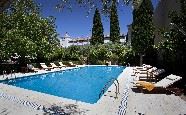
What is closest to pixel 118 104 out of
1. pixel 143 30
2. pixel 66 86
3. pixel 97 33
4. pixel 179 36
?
pixel 179 36

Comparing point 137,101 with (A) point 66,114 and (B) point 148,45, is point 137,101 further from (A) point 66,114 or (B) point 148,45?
(B) point 148,45

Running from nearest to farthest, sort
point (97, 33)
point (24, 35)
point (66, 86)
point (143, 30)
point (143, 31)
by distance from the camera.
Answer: point (66, 86) → point (24, 35) → point (143, 31) → point (143, 30) → point (97, 33)

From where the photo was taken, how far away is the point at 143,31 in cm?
4331

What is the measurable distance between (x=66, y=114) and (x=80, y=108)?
3.68ft

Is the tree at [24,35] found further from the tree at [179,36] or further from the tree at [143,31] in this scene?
the tree at [143,31]

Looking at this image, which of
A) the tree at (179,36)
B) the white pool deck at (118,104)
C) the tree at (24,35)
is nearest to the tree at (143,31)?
the tree at (24,35)

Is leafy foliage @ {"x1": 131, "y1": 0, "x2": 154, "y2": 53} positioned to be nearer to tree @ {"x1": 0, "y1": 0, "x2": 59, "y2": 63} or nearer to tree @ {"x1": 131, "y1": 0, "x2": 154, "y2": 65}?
tree @ {"x1": 131, "y1": 0, "x2": 154, "y2": 65}

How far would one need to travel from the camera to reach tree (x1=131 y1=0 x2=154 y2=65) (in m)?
43.0

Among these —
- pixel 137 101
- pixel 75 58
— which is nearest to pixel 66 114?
pixel 137 101

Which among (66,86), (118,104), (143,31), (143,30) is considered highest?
(143,30)

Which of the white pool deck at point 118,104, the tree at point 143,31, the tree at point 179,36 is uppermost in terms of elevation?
the tree at point 143,31

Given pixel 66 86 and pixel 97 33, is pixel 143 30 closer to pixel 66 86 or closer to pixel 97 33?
pixel 97 33

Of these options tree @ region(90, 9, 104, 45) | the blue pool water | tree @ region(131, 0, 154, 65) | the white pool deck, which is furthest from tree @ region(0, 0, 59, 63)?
tree @ region(90, 9, 104, 45)

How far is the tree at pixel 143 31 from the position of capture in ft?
141
